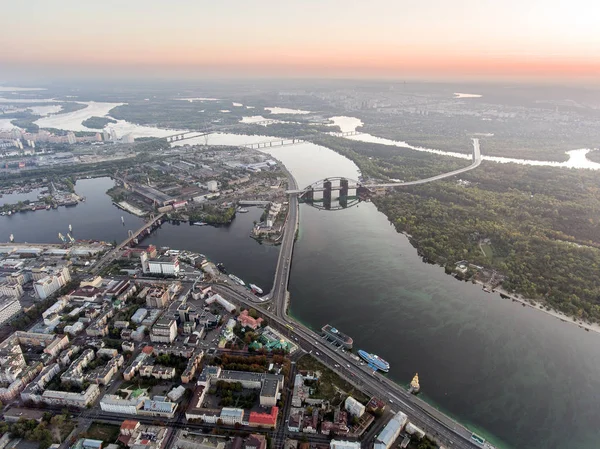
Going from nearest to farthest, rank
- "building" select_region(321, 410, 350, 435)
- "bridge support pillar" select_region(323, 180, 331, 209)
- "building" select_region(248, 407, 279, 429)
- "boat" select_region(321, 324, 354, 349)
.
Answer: "building" select_region(321, 410, 350, 435), "building" select_region(248, 407, 279, 429), "boat" select_region(321, 324, 354, 349), "bridge support pillar" select_region(323, 180, 331, 209)

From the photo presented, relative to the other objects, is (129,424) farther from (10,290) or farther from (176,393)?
(10,290)

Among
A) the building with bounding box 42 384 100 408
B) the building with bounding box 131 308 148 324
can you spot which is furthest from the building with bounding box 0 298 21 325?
the building with bounding box 42 384 100 408

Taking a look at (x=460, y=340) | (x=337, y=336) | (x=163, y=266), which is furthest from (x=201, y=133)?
(x=460, y=340)

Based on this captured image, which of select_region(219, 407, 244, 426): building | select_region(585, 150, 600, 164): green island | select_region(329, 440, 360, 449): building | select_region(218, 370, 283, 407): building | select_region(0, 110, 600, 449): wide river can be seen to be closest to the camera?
select_region(329, 440, 360, 449): building

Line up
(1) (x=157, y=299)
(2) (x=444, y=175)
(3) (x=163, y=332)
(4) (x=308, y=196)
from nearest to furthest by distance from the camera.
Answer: (3) (x=163, y=332) → (1) (x=157, y=299) → (4) (x=308, y=196) → (2) (x=444, y=175)

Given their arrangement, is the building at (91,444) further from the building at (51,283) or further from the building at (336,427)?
the building at (51,283)

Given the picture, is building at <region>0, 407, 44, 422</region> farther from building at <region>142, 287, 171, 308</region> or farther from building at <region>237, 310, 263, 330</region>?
building at <region>237, 310, 263, 330</region>
